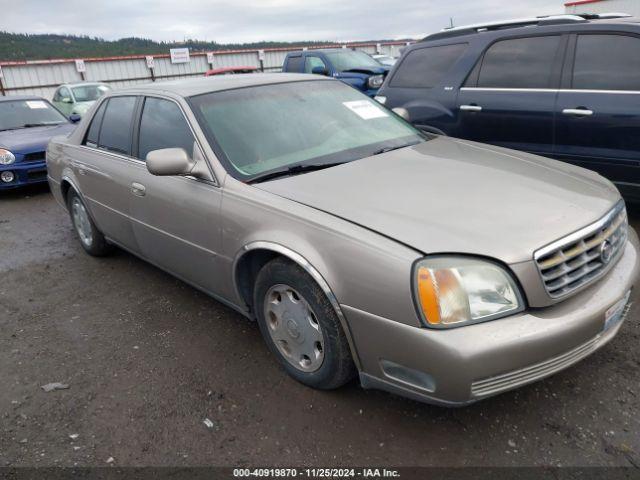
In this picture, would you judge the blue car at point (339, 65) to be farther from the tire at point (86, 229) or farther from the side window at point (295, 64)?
the tire at point (86, 229)

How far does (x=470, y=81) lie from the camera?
500 centimetres

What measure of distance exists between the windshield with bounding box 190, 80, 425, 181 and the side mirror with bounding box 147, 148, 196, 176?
224 millimetres

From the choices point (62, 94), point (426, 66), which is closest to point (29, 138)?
point (426, 66)

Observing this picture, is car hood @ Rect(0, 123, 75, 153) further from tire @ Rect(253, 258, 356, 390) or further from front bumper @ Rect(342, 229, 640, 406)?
front bumper @ Rect(342, 229, 640, 406)

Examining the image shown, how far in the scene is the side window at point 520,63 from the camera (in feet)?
14.8

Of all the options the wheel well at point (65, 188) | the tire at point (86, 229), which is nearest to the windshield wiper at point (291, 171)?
the tire at point (86, 229)

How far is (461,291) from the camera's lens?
1.99 m

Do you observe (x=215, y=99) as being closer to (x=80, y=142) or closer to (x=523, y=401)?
(x=80, y=142)

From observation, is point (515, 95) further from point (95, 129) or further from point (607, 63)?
point (95, 129)

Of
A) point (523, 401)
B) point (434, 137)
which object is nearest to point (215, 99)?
point (434, 137)

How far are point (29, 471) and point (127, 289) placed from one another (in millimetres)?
1960

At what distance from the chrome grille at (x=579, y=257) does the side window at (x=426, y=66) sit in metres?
3.22

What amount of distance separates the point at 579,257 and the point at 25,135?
A: 7.99 m

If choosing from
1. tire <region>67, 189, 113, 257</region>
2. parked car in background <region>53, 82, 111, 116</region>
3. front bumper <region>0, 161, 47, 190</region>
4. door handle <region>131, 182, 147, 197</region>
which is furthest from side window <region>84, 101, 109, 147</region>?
parked car in background <region>53, 82, 111, 116</region>
